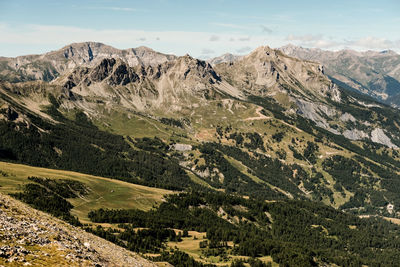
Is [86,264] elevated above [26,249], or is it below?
below

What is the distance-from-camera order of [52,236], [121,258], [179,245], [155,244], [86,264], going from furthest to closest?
[179,245]
[155,244]
[121,258]
[52,236]
[86,264]

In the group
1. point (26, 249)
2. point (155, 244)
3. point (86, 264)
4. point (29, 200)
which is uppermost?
point (26, 249)

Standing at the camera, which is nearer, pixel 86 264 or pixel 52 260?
pixel 52 260

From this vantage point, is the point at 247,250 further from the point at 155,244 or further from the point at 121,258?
the point at 121,258

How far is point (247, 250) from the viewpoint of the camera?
188 metres

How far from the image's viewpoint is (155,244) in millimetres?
169750

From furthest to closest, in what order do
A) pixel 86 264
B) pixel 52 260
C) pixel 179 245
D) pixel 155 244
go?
pixel 179 245
pixel 155 244
pixel 86 264
pixel 52 260

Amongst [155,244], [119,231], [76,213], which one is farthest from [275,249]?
[76,213]

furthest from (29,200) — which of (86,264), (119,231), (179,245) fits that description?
(86,264)

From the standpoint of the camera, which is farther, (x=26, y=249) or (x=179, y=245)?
(x=179, y=245)

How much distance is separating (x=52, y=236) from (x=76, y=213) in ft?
501

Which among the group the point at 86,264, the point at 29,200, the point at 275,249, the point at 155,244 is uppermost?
the point at 86,264

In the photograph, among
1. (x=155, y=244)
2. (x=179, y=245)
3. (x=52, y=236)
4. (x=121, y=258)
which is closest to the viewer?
(x=52, y=236)

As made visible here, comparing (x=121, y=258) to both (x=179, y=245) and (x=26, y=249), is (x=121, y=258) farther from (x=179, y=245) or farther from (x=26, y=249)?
(x=179, y=245)
